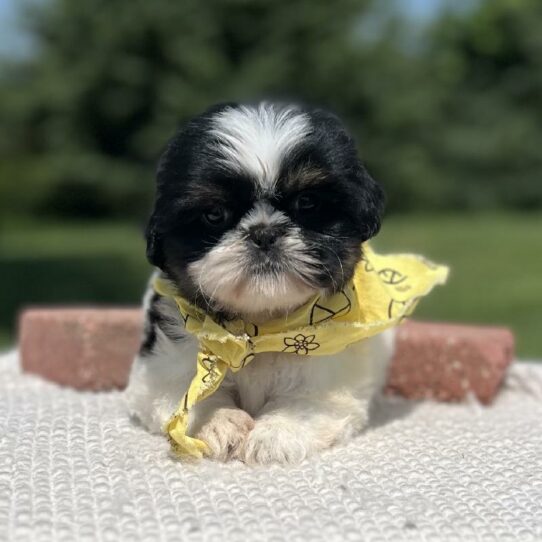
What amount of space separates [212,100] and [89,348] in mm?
17954

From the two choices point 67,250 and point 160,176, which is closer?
point 160,176

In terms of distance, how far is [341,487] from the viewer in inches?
101

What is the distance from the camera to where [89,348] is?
4.49 m

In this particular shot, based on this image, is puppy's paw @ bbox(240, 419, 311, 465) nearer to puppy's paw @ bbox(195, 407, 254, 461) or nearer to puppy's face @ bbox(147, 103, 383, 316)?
puppy's paw @ bbox(195, 407, 254, 461)

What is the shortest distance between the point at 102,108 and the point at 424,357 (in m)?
19.7

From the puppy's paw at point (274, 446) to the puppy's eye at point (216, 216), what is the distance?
708 mm

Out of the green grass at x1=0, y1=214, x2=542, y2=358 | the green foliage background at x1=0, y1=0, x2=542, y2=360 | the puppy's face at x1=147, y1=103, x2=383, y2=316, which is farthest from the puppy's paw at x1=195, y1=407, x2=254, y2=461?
the green foliage background at x1=0, y1=0, x2=542, y2=360

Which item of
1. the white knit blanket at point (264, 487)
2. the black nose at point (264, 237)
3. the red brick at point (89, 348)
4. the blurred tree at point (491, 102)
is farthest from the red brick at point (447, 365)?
the blurred tree at point (491, 102)

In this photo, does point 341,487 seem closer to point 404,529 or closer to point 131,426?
point 404,529

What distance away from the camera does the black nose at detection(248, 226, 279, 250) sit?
2.79 metres

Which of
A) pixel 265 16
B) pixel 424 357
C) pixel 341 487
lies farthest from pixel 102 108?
pixel 341 487

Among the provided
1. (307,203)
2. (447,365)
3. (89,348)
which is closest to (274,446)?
(307,203)

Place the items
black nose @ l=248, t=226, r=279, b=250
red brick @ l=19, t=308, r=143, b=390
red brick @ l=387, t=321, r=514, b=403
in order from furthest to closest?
red brick @ l=19, t=308, r=143, b=390
red brick @ l=387, t=321, r=514, b=403
black nose @ l=248, t=226, r=279, b=250

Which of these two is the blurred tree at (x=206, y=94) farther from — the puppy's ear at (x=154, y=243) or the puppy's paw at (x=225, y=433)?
the puppy's paw at (x=225, y=433)
